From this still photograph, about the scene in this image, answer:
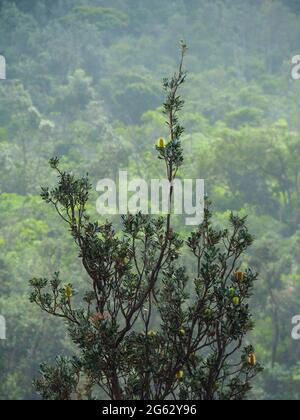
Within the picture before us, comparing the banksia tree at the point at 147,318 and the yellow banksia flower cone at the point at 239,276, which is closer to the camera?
the banksia tree at the point at 147,318

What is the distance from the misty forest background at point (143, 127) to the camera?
1873 cm

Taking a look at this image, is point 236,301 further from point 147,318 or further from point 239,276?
point 147,318

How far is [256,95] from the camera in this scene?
157ft

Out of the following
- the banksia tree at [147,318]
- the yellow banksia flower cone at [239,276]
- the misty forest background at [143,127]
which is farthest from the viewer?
the misty forest background at [143,127]

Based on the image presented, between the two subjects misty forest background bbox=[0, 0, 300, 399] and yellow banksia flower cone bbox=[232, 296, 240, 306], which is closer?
yellow banksia flower cone bbox=[232, 296, 240, 306]

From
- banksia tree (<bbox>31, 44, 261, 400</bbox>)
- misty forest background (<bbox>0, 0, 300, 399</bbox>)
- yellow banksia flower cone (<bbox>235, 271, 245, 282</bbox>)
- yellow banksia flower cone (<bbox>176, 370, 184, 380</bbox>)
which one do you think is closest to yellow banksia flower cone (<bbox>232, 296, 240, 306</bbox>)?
banksia tree (<bbox>31, 44, 261, 400</bbox>)

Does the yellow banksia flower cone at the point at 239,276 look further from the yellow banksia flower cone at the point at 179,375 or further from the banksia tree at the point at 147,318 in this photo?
the yellow banksia flower cone at the point at 179,375

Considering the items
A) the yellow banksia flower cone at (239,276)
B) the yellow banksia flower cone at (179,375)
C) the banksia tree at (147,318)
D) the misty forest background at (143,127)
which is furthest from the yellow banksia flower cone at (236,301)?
the misty forest background at (143,127)

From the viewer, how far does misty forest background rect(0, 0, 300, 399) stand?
18734 millimetres

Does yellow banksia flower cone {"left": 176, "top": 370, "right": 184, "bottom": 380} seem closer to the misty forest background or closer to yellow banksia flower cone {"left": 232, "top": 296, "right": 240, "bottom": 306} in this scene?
yellow banksia flower cone {"left": 232, "top": 296, "right": 240, "bottom": 306}

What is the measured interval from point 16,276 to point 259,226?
1053 centimetres

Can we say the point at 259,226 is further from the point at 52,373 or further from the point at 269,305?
the point at 52,373

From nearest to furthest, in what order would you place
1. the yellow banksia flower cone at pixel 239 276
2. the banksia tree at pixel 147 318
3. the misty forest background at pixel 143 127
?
1. the banksia tree at pixel 147 318
2. the yellow banksia flower cone at pixel 239 276
3. the misty forest background at pixel 143 127
